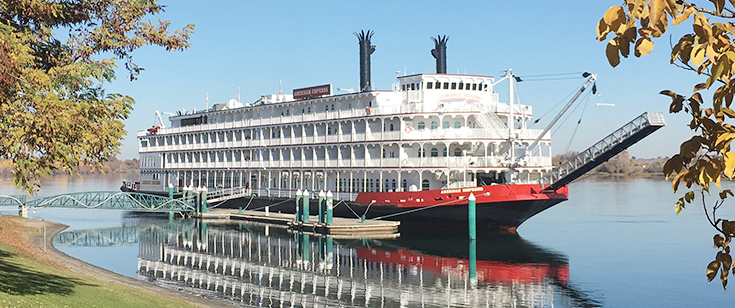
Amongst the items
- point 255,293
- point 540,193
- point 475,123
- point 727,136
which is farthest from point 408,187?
point 727,136

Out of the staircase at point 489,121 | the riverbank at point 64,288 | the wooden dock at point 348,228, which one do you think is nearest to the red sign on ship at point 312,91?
the wooden dock at point 348,228

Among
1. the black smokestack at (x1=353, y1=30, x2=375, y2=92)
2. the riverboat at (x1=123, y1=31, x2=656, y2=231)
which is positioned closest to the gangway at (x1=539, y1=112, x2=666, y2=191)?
the riverboat at (x1=123, y1=31, x2=656, y2=231)

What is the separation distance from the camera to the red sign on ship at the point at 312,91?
169ft

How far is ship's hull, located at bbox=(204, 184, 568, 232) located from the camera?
1614 inches

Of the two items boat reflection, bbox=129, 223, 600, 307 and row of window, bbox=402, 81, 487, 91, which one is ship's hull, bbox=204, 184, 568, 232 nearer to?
boat reflection, bbox=129, 223, 600, 307

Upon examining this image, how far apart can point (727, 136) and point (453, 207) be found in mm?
37807

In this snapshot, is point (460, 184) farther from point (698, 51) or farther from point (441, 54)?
point (698, 51)

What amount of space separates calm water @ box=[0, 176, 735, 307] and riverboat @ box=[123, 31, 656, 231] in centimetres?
275

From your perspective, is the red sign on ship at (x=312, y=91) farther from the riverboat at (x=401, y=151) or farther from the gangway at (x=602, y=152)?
the gangway at (x=602, y=152)

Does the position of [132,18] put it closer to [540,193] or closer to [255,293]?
[255,293]

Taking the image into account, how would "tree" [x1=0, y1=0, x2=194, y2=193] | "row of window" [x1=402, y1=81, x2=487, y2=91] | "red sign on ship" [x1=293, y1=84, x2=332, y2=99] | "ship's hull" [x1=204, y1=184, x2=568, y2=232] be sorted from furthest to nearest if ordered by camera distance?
"red sign on ship" [x1=293, y1=84, x2=332, y2=99] < "row of window" [x1=402, y1=81, x2=487, y2=91] < "ship's hull" [x1=204, y1=184, x2=568, y2=232] < "tree" [x1=0, y1=0, x2=194, y2=193]

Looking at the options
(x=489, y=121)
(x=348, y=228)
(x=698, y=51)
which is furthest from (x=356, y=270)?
(x=698, y=51)

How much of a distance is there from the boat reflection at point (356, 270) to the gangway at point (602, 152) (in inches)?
170

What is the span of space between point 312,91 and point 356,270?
23.6 metres
